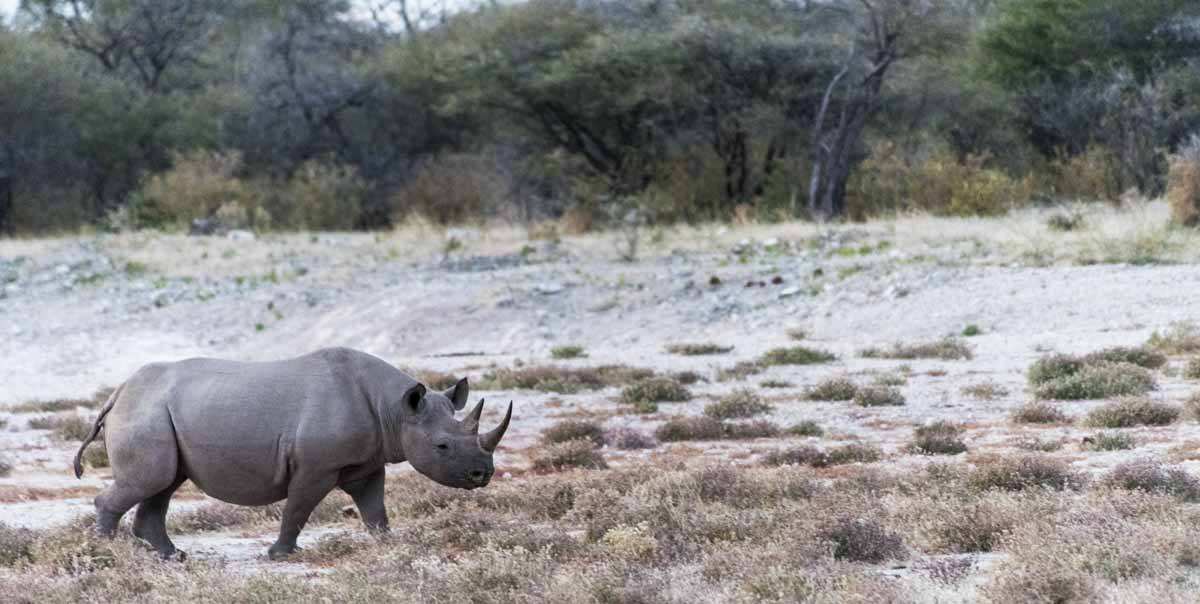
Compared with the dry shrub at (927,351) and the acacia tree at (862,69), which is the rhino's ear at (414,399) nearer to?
the dry shrub at (927,351)

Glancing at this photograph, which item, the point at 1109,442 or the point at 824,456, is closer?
the point at 1109,442

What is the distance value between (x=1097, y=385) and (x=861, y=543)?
25.8 ft

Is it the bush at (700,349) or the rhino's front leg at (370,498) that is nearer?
the rhino's front leg at (370,498)

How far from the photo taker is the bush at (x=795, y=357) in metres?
19.4

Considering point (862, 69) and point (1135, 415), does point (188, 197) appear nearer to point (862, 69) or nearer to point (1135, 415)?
point (862, 69)

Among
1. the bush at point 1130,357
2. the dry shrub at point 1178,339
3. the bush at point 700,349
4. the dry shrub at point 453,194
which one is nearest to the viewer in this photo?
the bush at point 1130,357

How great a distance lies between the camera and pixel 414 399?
8570 millimetres

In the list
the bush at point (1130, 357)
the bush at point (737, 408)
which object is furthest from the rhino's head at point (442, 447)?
the bush at point (1130, 357)

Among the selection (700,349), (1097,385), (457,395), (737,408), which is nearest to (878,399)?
(737,408)

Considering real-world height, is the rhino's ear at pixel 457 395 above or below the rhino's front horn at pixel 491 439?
above

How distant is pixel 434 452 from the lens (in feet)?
28.2

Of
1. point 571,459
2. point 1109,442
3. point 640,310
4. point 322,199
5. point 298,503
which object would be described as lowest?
point 640,310

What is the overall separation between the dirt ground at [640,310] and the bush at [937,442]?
14 centimetres

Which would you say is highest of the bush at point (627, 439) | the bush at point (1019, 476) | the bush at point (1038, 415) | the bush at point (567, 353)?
the bush at point (1019, 476)
